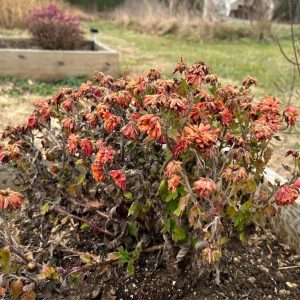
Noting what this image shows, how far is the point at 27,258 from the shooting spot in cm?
192

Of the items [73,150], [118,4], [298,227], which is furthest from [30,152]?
[118,4]

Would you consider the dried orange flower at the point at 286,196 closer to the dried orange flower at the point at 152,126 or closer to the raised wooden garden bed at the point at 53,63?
the dried orange flower at the point at 152,126

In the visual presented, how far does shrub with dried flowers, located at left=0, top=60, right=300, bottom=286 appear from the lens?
5.45 ft

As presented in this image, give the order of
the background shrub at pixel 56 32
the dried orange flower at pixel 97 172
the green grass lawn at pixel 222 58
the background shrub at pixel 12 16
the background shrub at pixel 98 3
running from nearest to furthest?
the dried orange flower at pixel 97 172
the background shrub at pixel 56 32
the green grass lawn at pixel 222 58
the background shrub at pixel 12 16
the background shrub at pixel 98 3

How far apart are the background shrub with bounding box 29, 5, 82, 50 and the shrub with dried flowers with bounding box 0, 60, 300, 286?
218 inches

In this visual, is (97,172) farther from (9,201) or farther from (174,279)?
(174,279)

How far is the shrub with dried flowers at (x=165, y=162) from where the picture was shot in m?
1.66

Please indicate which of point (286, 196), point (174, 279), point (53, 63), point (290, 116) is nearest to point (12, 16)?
point (53, 63)

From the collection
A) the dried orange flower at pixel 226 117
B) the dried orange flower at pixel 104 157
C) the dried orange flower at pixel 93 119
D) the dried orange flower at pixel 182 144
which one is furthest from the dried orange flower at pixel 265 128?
the dried orange flower at pixel 93 119

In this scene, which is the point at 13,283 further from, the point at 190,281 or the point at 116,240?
the point at 190,281

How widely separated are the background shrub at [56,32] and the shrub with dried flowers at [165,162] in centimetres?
554

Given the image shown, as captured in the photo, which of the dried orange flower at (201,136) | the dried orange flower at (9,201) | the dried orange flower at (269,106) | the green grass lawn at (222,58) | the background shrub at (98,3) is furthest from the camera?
the background shrub at (98,3)

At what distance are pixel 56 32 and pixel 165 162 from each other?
6.23 meters

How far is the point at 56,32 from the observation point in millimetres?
7605
